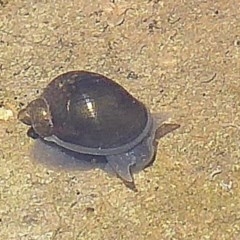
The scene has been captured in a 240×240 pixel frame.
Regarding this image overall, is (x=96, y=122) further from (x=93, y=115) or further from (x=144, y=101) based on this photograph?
(x=144, y=101)

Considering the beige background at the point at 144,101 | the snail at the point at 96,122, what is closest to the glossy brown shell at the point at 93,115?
the snail at the point at 96,122

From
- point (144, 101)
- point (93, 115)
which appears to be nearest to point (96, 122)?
point (93, 115)

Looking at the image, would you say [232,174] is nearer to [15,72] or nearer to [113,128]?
[113,128]

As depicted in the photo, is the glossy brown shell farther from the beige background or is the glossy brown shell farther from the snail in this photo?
the beige background

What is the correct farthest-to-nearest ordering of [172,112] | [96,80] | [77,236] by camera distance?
1. [172,112]
2. [96,80]
3. [77,236]

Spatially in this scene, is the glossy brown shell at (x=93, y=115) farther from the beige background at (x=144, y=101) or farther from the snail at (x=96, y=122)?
the beige background at (x=144, y=101)

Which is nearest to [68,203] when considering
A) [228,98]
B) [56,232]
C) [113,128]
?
[56,232]
